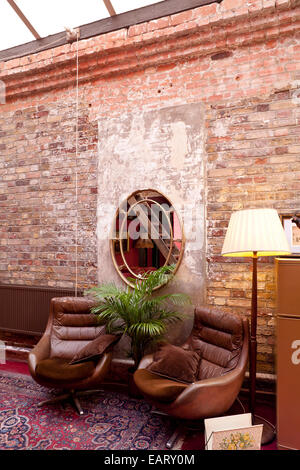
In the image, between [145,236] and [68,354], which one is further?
[145,236]

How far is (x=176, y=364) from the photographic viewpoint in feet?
8.04

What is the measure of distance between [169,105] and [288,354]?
2616 millimetres

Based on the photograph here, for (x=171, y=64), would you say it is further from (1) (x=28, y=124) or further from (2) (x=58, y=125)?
(1) (x=28, y=124)

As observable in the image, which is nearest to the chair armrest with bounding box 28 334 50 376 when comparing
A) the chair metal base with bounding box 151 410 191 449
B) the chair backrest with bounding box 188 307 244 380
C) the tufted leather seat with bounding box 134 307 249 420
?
the tufted leather seat with bounding box 134 307 249 420

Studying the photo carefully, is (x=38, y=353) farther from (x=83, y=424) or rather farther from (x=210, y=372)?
(x=210, y=372)

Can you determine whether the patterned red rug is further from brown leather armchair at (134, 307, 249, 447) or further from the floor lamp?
the floor lamp

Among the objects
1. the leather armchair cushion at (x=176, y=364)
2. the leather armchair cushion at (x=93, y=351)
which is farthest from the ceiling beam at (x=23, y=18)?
the leather armchair cushion at (x=176, y=364)

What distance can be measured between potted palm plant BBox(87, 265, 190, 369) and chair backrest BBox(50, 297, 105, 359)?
12 cm

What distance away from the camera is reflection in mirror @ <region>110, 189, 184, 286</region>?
124 inches

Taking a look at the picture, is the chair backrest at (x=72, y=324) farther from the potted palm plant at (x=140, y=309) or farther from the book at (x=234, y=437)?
the book at (x=234, y=437)

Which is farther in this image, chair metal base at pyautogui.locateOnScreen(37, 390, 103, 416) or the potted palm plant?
the potted palm plant

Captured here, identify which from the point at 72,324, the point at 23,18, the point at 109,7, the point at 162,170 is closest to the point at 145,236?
the point at 162,170

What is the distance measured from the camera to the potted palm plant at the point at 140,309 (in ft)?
9.27
